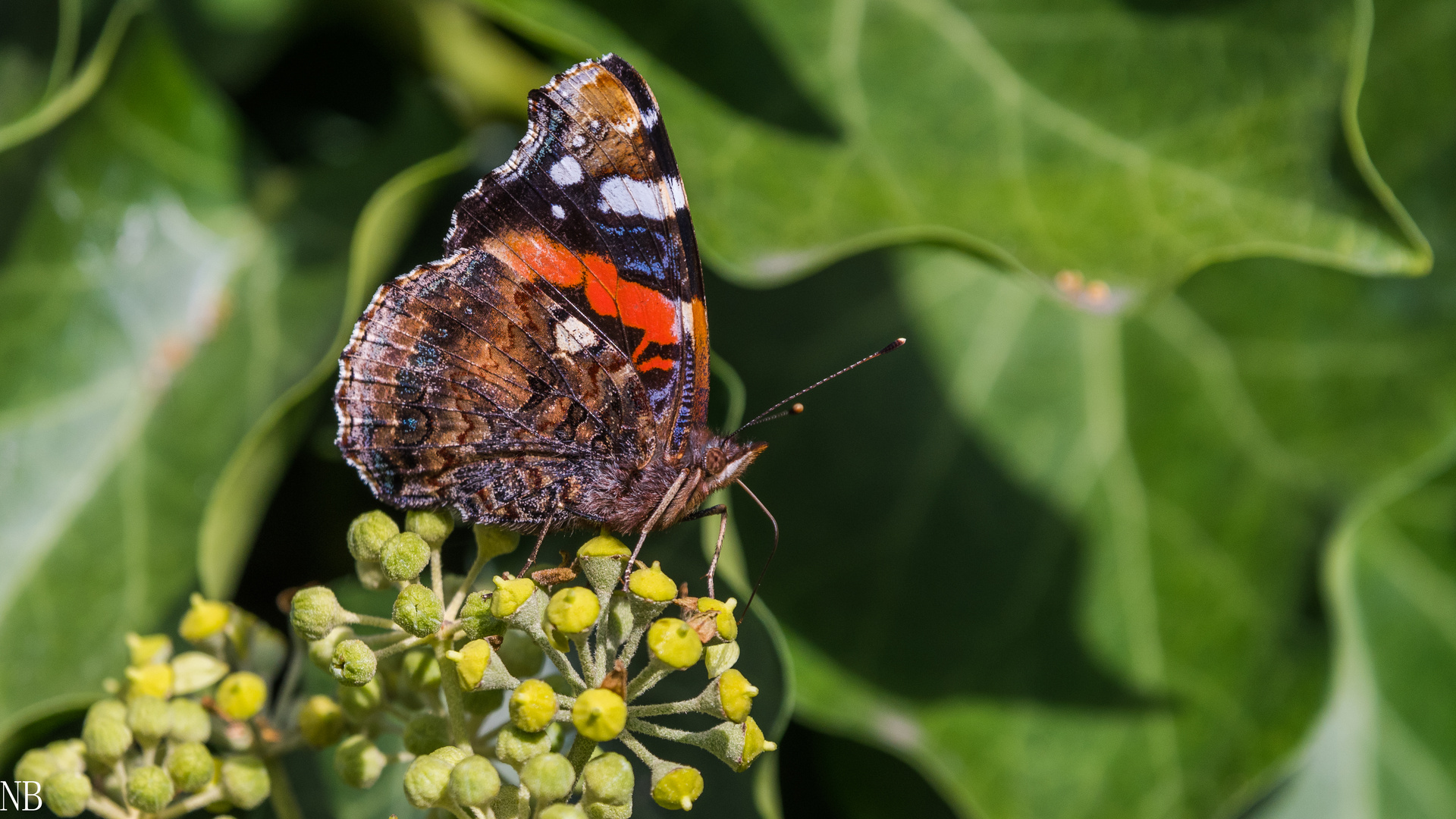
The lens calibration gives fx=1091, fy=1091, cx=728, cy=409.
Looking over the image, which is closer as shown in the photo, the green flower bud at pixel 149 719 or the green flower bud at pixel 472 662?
the green flower bud at pixel 472 662

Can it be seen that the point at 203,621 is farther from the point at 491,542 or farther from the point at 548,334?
the point at 548,334

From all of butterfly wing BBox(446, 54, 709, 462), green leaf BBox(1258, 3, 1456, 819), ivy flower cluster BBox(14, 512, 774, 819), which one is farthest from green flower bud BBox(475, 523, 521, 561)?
green leaf BBox(1258, 3, 1456, 819)

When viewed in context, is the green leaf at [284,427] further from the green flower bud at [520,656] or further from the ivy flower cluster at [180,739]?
the green flower bud at [520,656]

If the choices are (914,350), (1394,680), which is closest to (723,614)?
(914,350)

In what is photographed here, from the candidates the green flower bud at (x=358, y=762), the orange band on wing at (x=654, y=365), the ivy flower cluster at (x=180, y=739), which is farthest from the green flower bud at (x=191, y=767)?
the orange band on wing at (x=654, y=365)

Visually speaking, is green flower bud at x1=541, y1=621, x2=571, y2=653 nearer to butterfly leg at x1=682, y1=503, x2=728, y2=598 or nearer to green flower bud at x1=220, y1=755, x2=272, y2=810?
butterfly leg at x1=682, y1=503, x2=728, y2=598

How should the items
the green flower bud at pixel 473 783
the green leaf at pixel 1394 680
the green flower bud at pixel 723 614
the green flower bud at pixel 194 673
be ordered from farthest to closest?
the green leaf at pixel 1394 680 < the green flower bud at pixel 194 673 < the green flower bud at pixel 723 614 < the green flower bud at pixel 473 783

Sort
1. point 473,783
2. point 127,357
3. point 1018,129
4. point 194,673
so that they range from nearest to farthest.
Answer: point 473,783
point 194,673
point 1018,129
point 127,357
